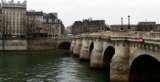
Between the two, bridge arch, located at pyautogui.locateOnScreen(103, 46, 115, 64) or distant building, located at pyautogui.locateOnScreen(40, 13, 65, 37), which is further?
distant building, located at pyautogui.locateOnScreen(40, 13, 65, 37)

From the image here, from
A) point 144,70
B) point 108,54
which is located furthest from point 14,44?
point 144,70

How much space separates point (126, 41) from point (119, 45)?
1488 mm

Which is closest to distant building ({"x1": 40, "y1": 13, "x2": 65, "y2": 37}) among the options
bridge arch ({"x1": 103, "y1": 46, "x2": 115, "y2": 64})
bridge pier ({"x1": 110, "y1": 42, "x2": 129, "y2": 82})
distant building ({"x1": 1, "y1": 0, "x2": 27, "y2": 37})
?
distant building ({"x1": 1, "y1": 0, "x2": 27, "y2": 37})

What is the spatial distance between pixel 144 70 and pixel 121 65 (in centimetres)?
271

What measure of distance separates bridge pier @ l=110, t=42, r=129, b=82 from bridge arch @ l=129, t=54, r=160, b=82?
0.77 m

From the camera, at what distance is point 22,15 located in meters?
160

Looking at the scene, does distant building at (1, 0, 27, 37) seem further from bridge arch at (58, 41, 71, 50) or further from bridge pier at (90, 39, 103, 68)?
bridge pier at (90, 39, 103, 68)

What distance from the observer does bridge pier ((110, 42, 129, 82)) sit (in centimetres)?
3969

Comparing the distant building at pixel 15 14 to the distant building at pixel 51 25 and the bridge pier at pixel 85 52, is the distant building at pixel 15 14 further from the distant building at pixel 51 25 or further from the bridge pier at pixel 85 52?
the bridge pier at pixel 85 52

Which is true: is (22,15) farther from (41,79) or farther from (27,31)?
(41,79)

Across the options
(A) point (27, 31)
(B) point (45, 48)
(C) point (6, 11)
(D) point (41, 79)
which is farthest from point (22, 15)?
(D) point (41, 79)

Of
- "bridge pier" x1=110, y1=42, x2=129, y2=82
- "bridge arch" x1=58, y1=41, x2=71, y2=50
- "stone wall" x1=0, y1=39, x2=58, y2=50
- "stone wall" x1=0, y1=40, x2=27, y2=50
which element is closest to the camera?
"bridge pier" x1=110, y1=42, x2=129, y2=82

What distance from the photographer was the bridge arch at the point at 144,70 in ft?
127

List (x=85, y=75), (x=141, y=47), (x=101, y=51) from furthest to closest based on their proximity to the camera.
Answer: (x=101, y=51)
(x=85, y=75)
(x=141, y=47)
